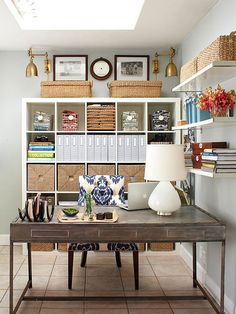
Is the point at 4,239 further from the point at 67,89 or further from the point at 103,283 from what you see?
the point at 67,89

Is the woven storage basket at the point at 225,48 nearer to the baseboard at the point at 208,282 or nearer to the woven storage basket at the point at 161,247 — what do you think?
the baseboard at the point at 208,282

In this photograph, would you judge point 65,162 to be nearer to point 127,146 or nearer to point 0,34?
point 127,146

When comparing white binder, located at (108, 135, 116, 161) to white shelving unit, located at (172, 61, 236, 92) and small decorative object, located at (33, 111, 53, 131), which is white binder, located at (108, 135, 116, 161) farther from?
white shelving unit, located at (172, 61, 236, 92)

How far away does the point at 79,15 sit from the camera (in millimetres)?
4547

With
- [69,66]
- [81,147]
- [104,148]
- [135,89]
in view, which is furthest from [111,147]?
[69,66]

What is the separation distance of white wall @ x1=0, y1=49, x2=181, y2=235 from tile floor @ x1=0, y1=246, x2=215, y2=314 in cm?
62

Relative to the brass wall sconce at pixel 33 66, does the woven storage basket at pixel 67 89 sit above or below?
below

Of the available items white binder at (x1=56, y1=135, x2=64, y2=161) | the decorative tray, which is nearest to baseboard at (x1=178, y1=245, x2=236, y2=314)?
the decorative tray

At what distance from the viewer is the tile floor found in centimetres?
343

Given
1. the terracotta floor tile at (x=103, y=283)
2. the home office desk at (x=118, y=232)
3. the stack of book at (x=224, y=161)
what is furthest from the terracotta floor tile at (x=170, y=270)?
the stack of book at (x=224, y=161)

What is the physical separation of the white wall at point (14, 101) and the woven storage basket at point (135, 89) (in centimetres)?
36

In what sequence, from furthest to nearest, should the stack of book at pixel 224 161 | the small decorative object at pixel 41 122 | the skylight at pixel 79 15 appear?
the small decorative object at pixel 41 122
the skylight at pixel 79 15
the stack of book at pixel 224 161

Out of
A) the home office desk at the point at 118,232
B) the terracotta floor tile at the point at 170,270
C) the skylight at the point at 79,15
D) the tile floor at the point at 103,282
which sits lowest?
the terracotta floor tile at the point at 170,270

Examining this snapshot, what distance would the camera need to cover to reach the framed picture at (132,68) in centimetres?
530
